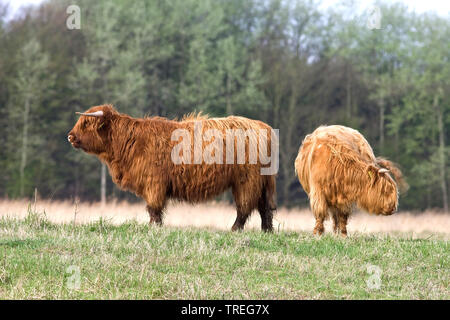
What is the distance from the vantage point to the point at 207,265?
20.7ft

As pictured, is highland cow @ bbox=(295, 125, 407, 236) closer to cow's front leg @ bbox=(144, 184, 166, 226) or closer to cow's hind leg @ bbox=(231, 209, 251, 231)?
cow's hind leg @ bbox=(231, 209, 251, 231)

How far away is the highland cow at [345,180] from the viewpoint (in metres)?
8.49

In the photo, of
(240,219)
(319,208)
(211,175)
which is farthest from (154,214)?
(319,208)

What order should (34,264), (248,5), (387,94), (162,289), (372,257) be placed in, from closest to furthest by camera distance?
(162,289)
(34,264)
(372,257)
(387,94)
(248,5)

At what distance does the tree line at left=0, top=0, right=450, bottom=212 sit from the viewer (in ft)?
92.6

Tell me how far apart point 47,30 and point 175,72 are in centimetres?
709

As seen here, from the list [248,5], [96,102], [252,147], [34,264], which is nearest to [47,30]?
[96,102]

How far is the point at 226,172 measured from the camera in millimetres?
9008

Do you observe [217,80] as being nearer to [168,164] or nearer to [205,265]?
[168,164]

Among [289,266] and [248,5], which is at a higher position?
[248,5]

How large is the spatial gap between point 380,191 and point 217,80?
2235cm

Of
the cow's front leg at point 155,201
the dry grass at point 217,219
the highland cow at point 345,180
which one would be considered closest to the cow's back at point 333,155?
the highland cow at point 345,180

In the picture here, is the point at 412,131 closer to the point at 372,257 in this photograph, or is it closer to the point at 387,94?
the point at 387,94

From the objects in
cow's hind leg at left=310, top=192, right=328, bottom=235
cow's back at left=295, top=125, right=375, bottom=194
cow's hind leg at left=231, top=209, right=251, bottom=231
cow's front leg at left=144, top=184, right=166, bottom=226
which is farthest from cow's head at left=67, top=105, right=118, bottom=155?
cow's hind leg at left=310, top=192, right=328, bottom=235
